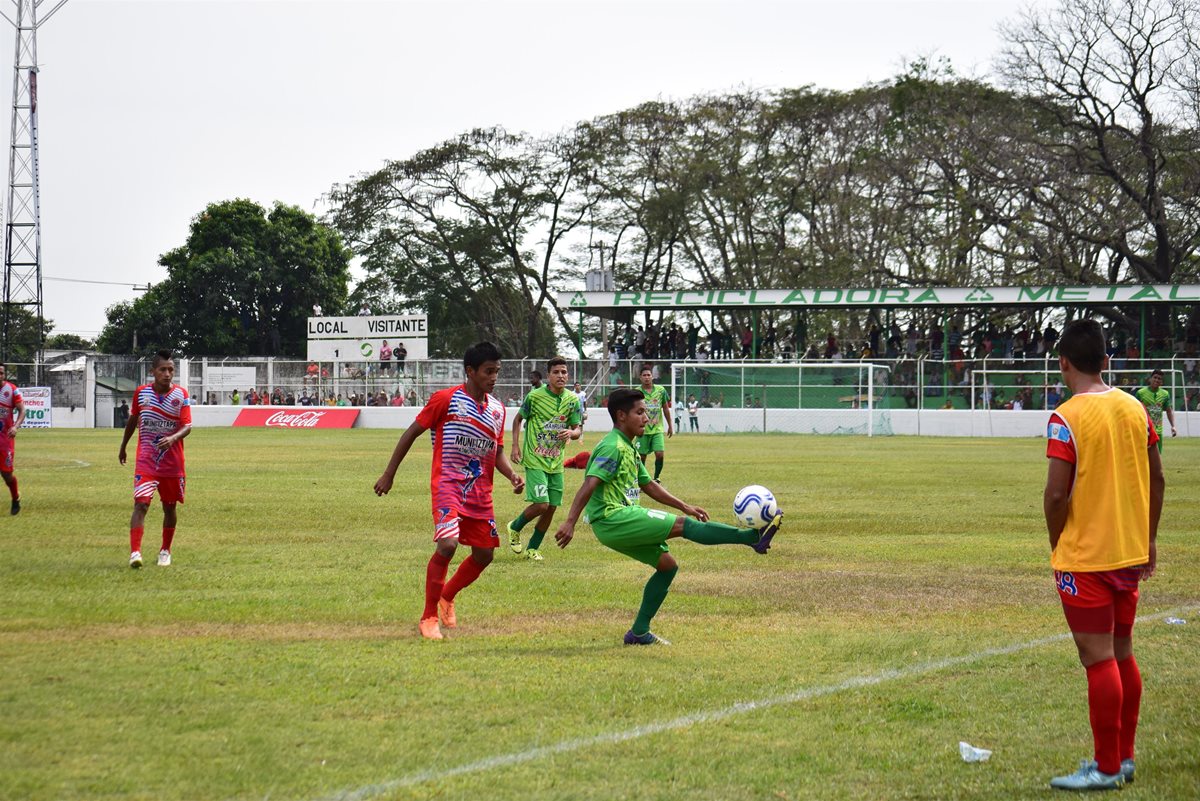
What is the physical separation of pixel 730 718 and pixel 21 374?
194 ft

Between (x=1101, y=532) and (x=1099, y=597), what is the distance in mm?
271

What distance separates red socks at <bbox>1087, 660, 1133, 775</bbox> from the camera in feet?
17.9

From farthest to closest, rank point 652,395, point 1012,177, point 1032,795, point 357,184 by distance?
point 357,184, point 1012,177, point 652,395, point 1032,795

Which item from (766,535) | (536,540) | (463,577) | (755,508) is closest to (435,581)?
(463,577)

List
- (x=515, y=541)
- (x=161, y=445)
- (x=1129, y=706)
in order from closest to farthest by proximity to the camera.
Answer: (x=1129, y=706) < (x=161, y=445) < (x=515, y=541)

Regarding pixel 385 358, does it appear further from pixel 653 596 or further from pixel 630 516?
pixel 630 516

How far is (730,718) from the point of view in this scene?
21.5 feet

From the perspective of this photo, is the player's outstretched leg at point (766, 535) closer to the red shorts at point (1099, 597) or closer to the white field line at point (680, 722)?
the white field line at point (680, 722)

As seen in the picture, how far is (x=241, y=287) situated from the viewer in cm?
7031

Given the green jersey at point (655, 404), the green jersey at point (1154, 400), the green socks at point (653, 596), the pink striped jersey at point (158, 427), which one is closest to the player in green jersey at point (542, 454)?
the pink striped jersey at point (158, 427)

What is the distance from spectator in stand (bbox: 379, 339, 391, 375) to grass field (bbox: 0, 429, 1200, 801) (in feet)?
131

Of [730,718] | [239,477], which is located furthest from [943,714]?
[239,477]

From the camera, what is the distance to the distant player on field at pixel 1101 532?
5.51 m

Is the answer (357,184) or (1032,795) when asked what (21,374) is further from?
(1032,795)
